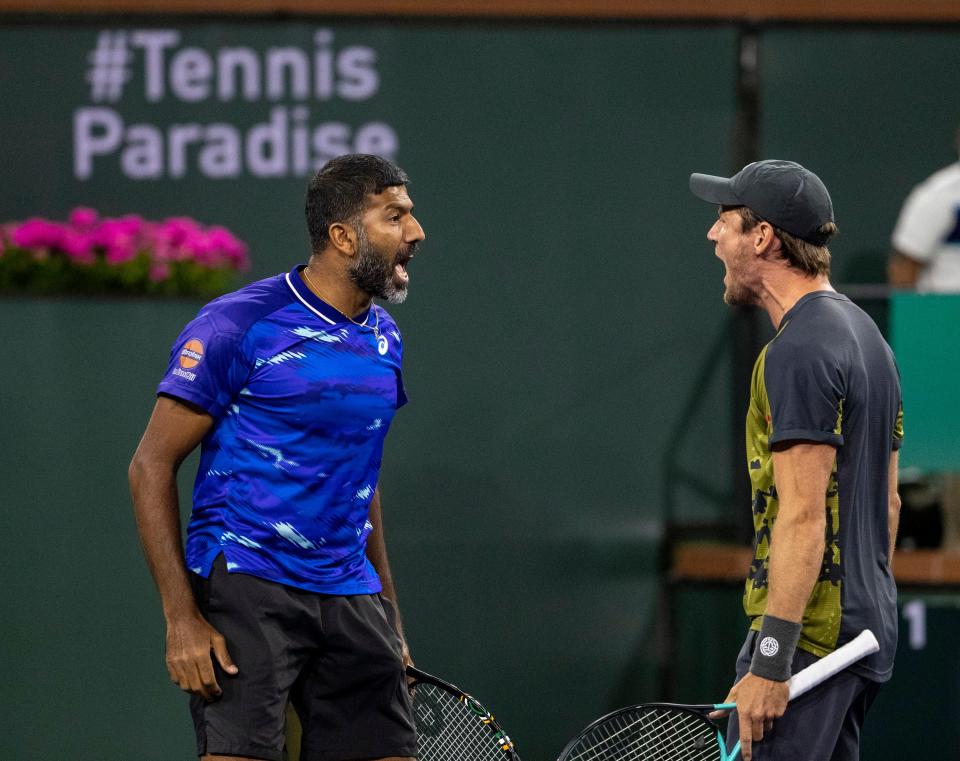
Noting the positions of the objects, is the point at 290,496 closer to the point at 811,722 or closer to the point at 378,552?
the point at 378,552

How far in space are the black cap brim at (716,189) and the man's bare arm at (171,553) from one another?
4.02ft

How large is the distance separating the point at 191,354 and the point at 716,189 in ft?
3.87

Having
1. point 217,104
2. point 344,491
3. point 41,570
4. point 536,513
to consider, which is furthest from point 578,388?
point 344,491

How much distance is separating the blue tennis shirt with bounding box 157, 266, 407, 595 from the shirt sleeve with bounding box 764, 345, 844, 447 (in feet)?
3.05

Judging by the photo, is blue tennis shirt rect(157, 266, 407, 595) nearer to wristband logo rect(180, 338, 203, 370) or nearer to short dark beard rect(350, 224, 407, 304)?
wristband logo rect(180, 338, 203, 370)

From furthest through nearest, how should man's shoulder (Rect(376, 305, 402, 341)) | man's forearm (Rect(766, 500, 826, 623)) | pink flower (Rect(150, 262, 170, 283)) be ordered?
pink flower (Rect(150, 262, 170, 283)) → man's shoulder (Rect(376, 305, 402, 341)) → man's forearm (Rect(766, 500, 826, 623))

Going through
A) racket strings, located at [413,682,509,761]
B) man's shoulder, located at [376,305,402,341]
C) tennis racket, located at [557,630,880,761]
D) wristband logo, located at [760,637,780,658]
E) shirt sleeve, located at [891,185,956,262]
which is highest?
shirt sleeve, located at [891,185,956,262]

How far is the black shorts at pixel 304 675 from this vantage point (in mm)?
3232

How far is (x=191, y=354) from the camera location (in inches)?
127

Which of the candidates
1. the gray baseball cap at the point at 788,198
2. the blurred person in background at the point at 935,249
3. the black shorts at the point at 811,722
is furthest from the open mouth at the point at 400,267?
the blurred person in background at the point at 935,249

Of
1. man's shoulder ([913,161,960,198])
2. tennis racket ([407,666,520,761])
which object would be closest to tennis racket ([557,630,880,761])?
tennis racket ([407,666,520,761])

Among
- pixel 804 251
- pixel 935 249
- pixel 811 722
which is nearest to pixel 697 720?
pixel 811 722

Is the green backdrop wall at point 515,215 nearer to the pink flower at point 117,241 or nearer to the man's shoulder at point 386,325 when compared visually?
the pink flower at point 117,241

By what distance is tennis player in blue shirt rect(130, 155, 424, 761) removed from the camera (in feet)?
10.6
